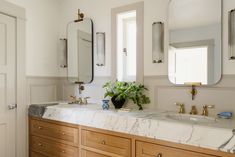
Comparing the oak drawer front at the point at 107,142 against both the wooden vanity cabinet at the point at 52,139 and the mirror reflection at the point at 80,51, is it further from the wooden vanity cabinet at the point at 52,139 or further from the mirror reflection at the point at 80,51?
the mirror reflection at the point at 80,51

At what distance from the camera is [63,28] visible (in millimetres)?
3252

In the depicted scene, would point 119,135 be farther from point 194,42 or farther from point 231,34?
point 231,34

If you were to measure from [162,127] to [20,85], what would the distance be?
194cm

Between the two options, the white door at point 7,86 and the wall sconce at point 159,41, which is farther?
the white door at point 7,86

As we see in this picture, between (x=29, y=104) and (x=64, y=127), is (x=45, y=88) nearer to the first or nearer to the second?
(x=29, y=104)

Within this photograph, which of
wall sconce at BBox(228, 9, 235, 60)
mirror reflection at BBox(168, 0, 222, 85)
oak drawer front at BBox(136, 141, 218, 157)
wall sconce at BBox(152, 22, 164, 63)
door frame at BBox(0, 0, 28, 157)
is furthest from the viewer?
door frame at BBox(0, 0, 28, 157)

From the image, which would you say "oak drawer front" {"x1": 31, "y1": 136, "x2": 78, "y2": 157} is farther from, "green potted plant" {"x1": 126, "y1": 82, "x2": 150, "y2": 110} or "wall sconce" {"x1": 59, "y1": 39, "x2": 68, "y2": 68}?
"wall sconce" {"x1": 59, "y1": 39, "x2": 68, "y2": 68}

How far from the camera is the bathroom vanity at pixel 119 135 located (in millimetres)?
1489

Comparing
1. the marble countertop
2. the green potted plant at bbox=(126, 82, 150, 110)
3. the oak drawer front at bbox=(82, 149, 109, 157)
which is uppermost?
the green potted plant at bbox=(126, 82, 150, 110)

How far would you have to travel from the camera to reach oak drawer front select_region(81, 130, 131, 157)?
6.24 feet

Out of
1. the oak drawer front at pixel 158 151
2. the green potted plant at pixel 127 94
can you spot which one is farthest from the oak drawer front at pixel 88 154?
the green potted plant at pixel 127 94

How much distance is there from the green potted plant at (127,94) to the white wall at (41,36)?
3.88 ft

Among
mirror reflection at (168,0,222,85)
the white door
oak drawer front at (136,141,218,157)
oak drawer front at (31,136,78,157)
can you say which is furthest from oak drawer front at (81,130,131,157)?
the white door

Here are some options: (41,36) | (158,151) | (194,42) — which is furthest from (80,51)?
(158,151)
